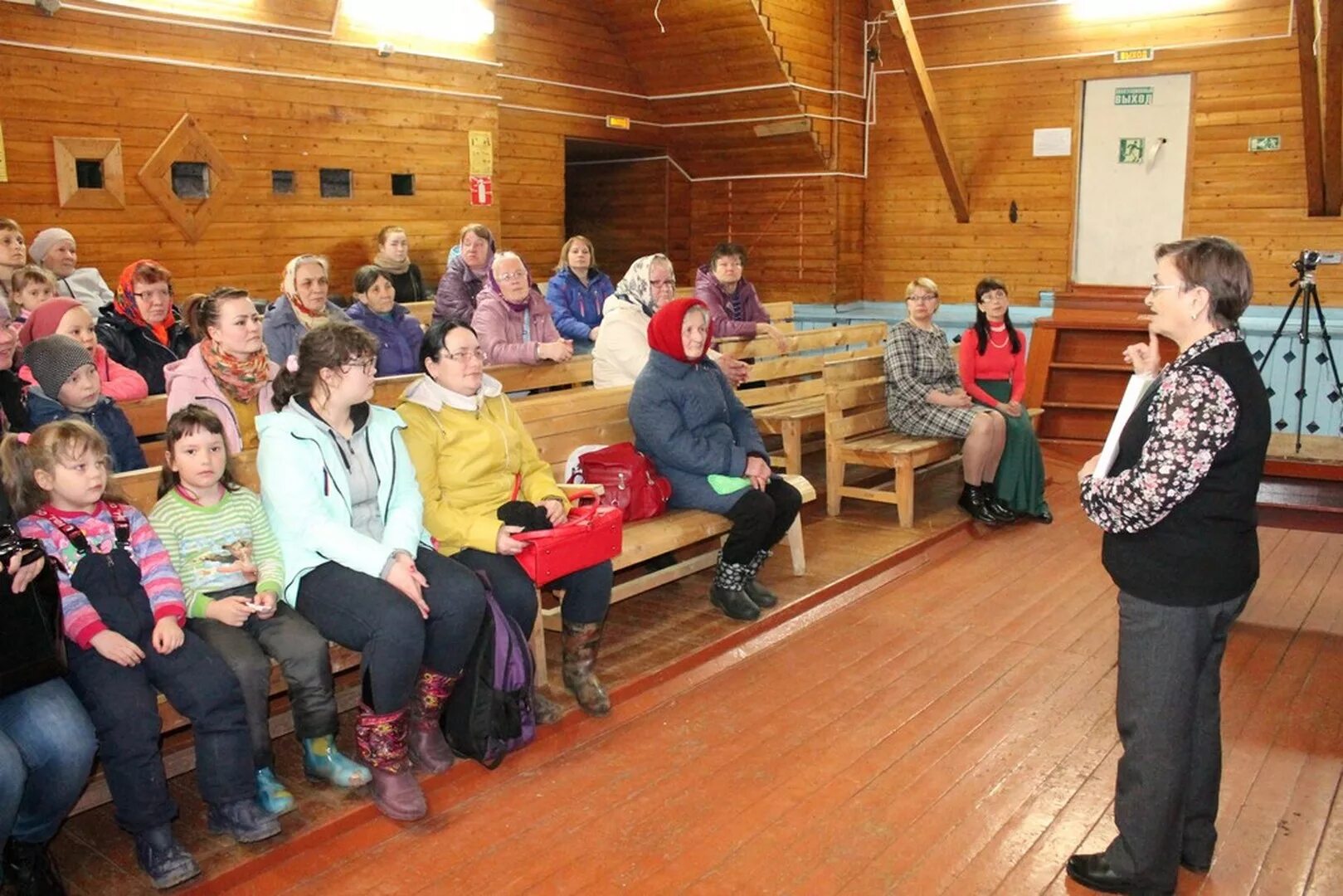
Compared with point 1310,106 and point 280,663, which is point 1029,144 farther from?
Result: point 280,663

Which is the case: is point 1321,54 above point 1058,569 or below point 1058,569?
above

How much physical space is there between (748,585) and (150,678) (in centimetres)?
248

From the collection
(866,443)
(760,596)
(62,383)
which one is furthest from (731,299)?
(62,383)

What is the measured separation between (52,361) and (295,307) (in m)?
1.87

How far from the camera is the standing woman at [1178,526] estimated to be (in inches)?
96.0

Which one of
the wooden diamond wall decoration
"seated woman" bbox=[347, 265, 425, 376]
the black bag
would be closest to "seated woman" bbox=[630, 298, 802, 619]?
"seated woman" bbox=[347, 265, 425, 376]

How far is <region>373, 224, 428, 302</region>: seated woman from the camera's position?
805 centimetres

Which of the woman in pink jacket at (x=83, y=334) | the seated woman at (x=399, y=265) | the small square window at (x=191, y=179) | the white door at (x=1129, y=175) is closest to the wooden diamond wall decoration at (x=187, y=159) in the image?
the small square window at (x=191, y=179)

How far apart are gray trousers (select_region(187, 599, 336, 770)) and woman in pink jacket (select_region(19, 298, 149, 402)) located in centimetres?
140

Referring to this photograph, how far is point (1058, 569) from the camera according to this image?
5.41 meters

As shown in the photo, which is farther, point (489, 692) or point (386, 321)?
point (386, 321)

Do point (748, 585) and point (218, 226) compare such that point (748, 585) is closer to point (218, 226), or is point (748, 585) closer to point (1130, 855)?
point (1130, 855)

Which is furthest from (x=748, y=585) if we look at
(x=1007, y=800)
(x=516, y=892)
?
(x=516, y=892)

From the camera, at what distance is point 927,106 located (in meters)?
10.1
